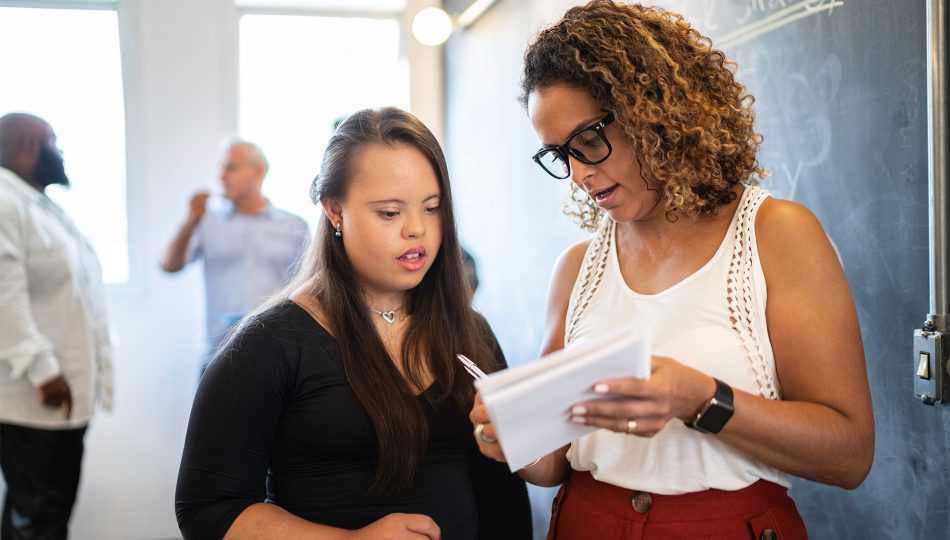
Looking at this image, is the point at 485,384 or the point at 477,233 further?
the point at 477,233

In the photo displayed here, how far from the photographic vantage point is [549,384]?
2.93 feet

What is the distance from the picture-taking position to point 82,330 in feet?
10.0

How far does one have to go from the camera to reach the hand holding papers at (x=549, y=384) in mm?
885

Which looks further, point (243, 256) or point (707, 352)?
point (243, 256)

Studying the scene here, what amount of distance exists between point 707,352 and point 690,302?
79mm

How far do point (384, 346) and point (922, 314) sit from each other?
922mm

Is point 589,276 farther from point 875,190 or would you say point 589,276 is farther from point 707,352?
point 875,190

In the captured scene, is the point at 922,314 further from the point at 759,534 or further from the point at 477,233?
the point at 477,233

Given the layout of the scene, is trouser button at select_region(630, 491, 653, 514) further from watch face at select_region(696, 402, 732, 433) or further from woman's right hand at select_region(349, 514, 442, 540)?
woman's right hand at select_region(349, 514, 442, 540)

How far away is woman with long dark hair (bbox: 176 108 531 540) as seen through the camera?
1252 mm

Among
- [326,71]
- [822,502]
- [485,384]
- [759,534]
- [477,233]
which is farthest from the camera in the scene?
[326,71]

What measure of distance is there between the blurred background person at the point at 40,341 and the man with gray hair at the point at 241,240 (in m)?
0.66

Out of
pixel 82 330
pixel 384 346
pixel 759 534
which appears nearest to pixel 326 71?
pixel 82 330

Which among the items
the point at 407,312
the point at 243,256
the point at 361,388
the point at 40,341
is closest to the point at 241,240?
the point at 243,256
